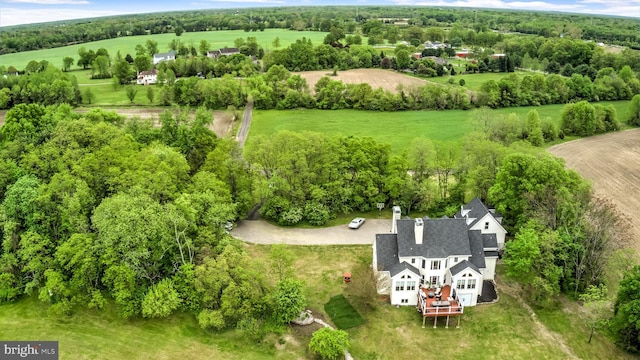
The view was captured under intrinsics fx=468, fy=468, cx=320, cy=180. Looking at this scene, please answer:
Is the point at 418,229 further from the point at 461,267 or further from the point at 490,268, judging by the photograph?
the point at 490,268

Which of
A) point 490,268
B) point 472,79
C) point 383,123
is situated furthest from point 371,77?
point 490,268

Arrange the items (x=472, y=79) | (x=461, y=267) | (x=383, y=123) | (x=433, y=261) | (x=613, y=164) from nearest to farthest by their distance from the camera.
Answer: (x=461, y=267) → (x=433, y=261) → (x=613, y=164) → (x=383, y=123) → (x=472, y=79)

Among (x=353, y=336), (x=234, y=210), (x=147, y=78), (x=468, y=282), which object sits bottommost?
(x=353, y=336)

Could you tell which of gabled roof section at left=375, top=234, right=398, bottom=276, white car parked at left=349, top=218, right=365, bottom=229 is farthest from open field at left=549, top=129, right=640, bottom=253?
white car parked at left=349, top=218, right=365, bottom=229

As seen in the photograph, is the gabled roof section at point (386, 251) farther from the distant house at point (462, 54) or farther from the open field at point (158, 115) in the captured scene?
the distant house at point (462, 54)

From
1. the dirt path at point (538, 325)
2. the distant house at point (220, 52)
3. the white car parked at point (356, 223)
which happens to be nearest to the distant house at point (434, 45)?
the distant house at point (220, 52)

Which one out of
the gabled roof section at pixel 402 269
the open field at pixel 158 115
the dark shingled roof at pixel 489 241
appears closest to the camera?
the gabled roof section at pixel 402 269

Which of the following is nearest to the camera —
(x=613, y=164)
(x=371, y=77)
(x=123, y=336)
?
(x=123, y=336)

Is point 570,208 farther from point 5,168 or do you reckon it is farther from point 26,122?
point 26,122
